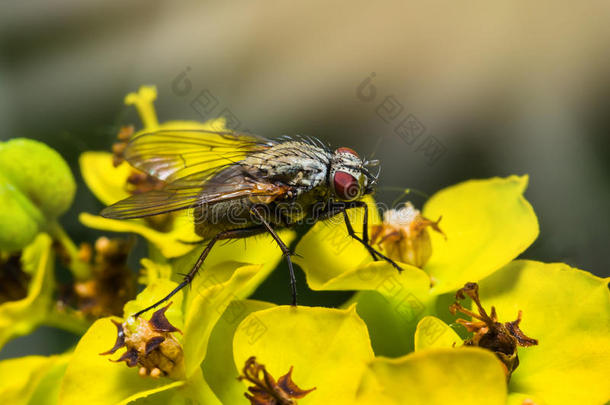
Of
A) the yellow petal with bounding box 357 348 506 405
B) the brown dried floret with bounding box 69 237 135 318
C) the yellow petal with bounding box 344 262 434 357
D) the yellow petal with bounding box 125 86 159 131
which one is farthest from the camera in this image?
the yellow petal with bounding box 125 86 159 131

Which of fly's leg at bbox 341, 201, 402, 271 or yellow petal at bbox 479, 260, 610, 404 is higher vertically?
yellow petal at bbox 479, 260, 610, 404

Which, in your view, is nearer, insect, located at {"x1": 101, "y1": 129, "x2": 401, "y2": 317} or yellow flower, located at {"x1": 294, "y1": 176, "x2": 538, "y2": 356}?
yellow flower, located at {"x1": 294, "y1": 176, "x2": 538, "y2": 356}

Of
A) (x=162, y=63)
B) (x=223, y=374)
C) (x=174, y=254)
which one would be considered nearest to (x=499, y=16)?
(x=162, y=63)

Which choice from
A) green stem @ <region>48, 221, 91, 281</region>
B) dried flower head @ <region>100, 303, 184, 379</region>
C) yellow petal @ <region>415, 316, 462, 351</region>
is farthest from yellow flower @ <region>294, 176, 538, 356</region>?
green stem @ <region>48, 221, 91, 281</region>

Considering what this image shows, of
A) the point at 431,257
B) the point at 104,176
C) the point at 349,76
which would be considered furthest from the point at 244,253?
the point at 349,76

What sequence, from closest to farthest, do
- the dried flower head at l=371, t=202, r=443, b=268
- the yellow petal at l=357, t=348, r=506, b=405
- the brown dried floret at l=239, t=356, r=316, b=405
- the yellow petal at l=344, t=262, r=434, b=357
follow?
the yellow petal at l=357, t=348, r=506, b=405 → the brown dried floret at l=239, t=356, r=316, b=405 → the yellow petal at l=344, t=262, r=434, b=357 → the dried flower head at l=371, t=202, r=443, b=268

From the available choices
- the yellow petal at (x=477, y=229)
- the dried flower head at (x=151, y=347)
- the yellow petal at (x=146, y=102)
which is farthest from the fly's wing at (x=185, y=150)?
the dried flower head at (x=151, y=347)

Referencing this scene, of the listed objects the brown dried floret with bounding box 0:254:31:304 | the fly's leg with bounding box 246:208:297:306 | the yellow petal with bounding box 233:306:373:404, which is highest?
the yellow petal with bounding box 233:306:373:404

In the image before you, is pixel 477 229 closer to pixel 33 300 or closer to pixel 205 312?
pixel 205 312

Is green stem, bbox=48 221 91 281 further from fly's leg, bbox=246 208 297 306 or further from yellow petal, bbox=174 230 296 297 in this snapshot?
fly's leg, bbox=246 208 297 306
